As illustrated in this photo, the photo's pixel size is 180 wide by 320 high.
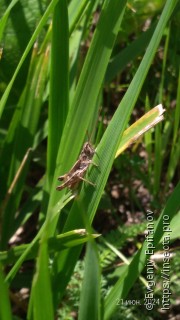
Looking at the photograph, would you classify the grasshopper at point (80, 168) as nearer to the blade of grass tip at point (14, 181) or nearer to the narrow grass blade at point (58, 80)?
the narrow grass blade at point (58, 80)

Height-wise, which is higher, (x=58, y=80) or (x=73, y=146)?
(x=58, y=80)

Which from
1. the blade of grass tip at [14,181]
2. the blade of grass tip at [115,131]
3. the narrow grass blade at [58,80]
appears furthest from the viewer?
the blade of grass tip at [14,181]

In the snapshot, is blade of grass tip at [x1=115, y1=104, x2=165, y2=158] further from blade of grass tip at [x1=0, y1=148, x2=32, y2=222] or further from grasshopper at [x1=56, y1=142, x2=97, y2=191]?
blade of grass tip at [x1=0, y1=148, x2=32, y2=222]

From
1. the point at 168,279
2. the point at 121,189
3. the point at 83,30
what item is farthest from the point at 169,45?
the point at 168,279

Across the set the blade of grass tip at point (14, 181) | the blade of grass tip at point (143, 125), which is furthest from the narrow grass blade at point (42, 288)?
the blade of grass tip at point (14, 181)

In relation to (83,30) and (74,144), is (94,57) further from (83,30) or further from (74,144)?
(83,30)

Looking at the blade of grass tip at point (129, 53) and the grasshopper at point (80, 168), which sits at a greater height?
the blade of grass tip at point (129, 53)

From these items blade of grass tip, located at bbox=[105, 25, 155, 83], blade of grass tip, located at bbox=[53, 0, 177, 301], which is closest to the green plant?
blade of grass tip, located at bbox=[53, 0, 177, 301]

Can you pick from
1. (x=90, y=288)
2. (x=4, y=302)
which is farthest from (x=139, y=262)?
(x=4, y=302)

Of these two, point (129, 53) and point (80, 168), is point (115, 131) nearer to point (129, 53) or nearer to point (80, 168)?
point (80, 168)

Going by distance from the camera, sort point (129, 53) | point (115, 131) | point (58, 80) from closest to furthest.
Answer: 1. point (115, 131)
2. point (58, 80)
3. point (129, 53)

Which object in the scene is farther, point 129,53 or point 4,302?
point 129,53
